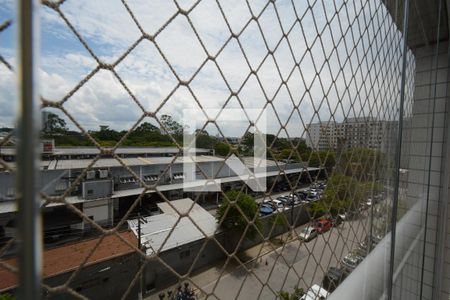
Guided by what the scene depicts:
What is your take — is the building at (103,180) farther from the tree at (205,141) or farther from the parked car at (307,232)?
the parked car at (307,232)

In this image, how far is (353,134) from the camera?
2.76ft

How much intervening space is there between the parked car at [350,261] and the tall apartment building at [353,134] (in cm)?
33

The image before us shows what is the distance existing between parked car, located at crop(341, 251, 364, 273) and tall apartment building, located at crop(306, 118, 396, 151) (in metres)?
0.33

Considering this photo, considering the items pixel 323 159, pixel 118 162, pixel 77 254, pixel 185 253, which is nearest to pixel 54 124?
pixel 118 162

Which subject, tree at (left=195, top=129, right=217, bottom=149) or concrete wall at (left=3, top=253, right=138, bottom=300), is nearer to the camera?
tree at (left=195, top=129, right=217, bottom=149)

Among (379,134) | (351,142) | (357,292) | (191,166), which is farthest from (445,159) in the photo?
(191,166)

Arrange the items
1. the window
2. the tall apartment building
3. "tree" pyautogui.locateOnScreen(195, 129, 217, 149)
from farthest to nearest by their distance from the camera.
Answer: the window
the tall apartment building
"tree" pyautogui.locateOnScreen(195, 129, 217, 149)

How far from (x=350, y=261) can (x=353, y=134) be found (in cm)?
40

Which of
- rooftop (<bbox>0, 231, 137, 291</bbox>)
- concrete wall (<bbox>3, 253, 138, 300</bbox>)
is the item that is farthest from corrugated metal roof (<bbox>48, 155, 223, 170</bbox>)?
concrete wall (<bbox>3, 253, 138, 300</bbox>)

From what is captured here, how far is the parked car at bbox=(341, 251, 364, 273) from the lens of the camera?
74cm

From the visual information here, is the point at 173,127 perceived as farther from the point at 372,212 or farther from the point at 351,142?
the point at 372,212

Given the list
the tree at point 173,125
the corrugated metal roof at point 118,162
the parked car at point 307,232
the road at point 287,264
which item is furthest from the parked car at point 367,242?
the tree at point 173,125

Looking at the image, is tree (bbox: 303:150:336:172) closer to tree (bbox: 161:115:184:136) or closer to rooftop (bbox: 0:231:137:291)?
tree (bbox: 161:115:184:136)

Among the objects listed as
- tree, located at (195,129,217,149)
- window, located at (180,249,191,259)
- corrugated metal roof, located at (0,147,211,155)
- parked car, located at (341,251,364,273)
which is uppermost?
tree, located at (195,129,217,149)
